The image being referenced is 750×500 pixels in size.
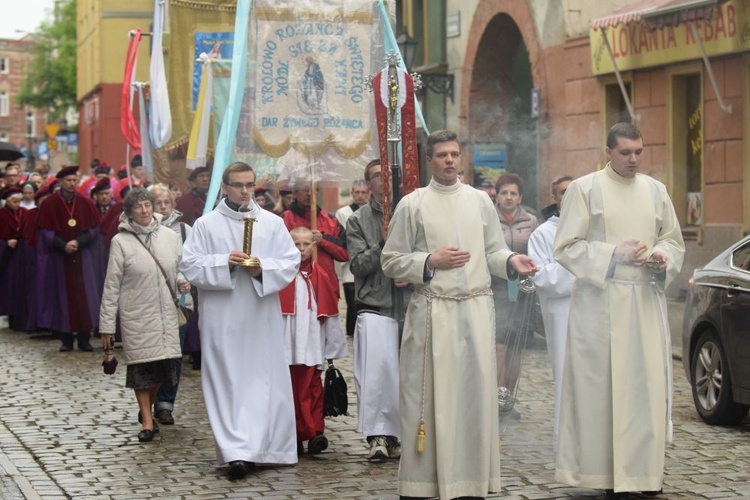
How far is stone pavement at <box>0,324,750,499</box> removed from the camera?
8539 mm

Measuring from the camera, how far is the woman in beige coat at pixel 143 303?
420 inches

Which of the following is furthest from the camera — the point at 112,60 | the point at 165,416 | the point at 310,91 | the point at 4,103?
the point at 4,103

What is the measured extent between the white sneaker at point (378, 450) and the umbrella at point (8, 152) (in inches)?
625

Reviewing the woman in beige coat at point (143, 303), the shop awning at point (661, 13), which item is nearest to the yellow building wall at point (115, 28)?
the shop awning at point (661, 13)

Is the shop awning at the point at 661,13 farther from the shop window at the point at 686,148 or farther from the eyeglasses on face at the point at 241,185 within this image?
the eyeglasses on face at the point at 241,185

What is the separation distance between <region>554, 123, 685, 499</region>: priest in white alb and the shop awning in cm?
1100

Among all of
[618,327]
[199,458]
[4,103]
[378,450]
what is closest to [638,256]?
[618,327]

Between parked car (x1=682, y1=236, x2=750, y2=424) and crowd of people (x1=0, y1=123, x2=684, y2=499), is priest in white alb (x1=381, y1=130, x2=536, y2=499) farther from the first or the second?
parked car (x1=682, y1=236, x2=750, y2=424)

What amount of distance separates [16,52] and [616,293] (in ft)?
398

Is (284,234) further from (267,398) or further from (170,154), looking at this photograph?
(170,154)

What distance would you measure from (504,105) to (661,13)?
9305 millimetres

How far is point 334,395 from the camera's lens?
33.0 ft

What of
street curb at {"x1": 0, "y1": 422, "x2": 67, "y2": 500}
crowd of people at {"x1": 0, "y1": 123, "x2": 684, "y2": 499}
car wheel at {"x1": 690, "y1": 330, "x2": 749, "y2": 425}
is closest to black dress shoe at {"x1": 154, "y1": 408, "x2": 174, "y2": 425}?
crowd of people at {"x1": 0, "y1": 123, "x2": 684, "y2": 499}

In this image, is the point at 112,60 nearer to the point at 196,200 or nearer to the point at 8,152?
the point at 8,152
